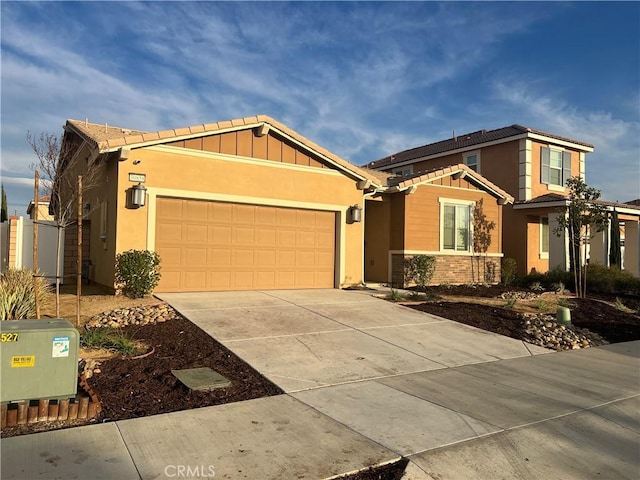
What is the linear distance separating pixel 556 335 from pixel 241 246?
761 centimetres

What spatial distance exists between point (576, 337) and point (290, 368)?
244 inches

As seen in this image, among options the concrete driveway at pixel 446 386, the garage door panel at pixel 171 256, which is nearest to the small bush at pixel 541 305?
the concrete driveway at pixel 446 386

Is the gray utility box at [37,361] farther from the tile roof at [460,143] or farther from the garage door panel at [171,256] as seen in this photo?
the tile roof at [460,143]

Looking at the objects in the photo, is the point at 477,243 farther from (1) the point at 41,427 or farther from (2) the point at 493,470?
(1) the point at 41,427

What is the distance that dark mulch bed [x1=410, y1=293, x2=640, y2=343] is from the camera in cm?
999

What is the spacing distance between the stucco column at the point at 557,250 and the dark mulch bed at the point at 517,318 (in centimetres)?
649

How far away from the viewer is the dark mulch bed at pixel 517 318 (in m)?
9.99

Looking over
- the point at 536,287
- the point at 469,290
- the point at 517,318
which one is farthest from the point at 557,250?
the point at 517,318

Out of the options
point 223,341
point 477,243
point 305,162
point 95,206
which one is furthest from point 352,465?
point 477,243

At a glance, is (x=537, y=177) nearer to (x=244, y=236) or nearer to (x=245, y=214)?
(x=245, y=214)

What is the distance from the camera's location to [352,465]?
3848mm

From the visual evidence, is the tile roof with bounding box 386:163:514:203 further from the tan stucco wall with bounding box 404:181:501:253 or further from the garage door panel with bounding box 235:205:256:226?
the garage door panel with bounding box 235:205:256:226

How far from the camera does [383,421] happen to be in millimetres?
4844

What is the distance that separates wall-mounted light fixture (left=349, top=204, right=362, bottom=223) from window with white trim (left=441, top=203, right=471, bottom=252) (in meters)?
3.71
